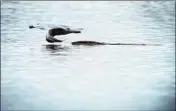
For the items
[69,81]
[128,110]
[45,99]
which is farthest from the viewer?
[69,81]

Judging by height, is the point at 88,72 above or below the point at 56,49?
below

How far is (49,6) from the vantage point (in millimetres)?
44062

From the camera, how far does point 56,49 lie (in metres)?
18.6

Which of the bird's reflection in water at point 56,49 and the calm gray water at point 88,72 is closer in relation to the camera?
the calm gray water at point 88,72

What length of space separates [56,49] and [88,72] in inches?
156

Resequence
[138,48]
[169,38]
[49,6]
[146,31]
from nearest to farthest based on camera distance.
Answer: [138,48]
[169,38]
[146,31]
[49,6]

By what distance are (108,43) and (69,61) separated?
4.29m

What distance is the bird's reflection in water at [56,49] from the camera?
1780 centimetres

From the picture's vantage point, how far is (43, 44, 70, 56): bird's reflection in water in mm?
17797

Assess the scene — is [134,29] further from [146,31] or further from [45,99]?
[45,99]

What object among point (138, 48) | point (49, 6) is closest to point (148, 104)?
point (138, 48)

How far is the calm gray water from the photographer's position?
39.3 ft

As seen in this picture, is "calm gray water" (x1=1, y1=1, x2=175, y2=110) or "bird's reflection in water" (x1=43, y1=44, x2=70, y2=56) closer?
"calm gray water" (x1=1, y1=1, x2=175, y2=110)

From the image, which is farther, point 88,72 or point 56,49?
point 56,49
